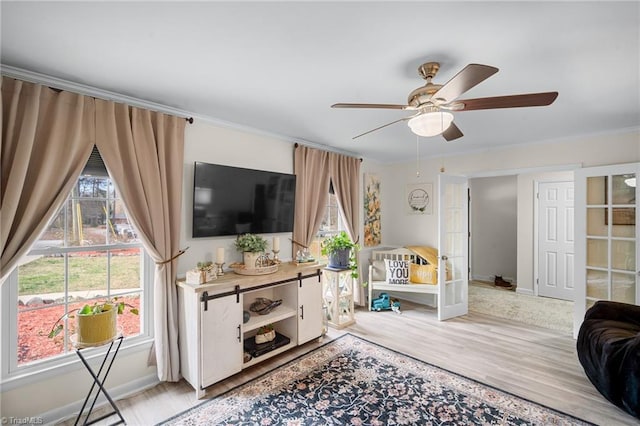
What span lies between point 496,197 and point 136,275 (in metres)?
6.37

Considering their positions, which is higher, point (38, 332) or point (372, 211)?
point (372, 211)

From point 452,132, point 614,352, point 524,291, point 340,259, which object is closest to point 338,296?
point 340,259

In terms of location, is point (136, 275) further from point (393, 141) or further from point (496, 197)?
point (496, 197)

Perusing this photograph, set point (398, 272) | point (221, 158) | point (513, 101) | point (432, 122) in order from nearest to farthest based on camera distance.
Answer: point (513, 101)
point (432, 122)
point (221, 158)
point (398, 272)

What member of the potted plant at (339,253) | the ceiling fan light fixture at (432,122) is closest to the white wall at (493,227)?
the potted plant at (339,253)

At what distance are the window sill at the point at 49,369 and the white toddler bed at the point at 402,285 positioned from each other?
3.08m

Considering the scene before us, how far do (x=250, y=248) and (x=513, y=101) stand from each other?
233 centimetres

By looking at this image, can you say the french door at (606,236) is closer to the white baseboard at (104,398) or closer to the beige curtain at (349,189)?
the beige curtain at (349,189)

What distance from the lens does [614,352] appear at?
6.81 feet

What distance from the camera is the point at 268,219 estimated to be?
3.18 meters

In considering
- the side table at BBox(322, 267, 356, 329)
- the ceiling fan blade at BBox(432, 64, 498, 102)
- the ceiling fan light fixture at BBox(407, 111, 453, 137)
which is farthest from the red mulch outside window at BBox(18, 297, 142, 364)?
the ceiling fan blade at BBox(432, 64, 498, 102)

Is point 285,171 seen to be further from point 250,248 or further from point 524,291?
point 524,291

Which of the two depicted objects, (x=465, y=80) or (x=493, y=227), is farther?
(x=493, y=227)

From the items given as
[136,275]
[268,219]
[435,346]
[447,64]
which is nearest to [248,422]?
[136,275]
